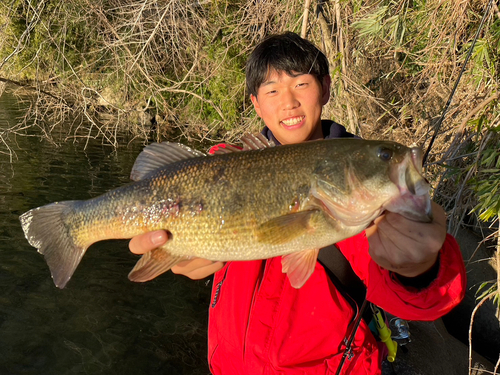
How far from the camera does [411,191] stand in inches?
66.6

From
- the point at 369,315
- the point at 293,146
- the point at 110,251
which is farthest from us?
the point at 110,251

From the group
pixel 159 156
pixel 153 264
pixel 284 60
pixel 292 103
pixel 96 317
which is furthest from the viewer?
pixel 96 317

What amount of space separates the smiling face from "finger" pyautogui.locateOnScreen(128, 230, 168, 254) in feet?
3.91

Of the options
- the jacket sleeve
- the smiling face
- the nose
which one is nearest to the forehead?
the smiling face

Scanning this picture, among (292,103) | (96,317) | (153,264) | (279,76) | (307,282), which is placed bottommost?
(96,317)

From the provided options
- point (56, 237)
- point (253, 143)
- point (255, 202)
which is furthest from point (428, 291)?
point (56, 237)

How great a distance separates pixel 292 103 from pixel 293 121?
13 centimetres

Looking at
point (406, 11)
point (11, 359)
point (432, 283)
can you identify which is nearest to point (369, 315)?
point (432, 283)

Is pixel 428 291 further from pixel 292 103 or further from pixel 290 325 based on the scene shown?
pixel 292 103

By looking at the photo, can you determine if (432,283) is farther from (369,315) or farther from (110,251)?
(110,251)

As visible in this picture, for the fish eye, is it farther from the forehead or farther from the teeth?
the forehead

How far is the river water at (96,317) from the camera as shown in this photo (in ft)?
13.1

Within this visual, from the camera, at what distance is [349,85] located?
6.20 m

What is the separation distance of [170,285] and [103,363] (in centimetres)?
155
